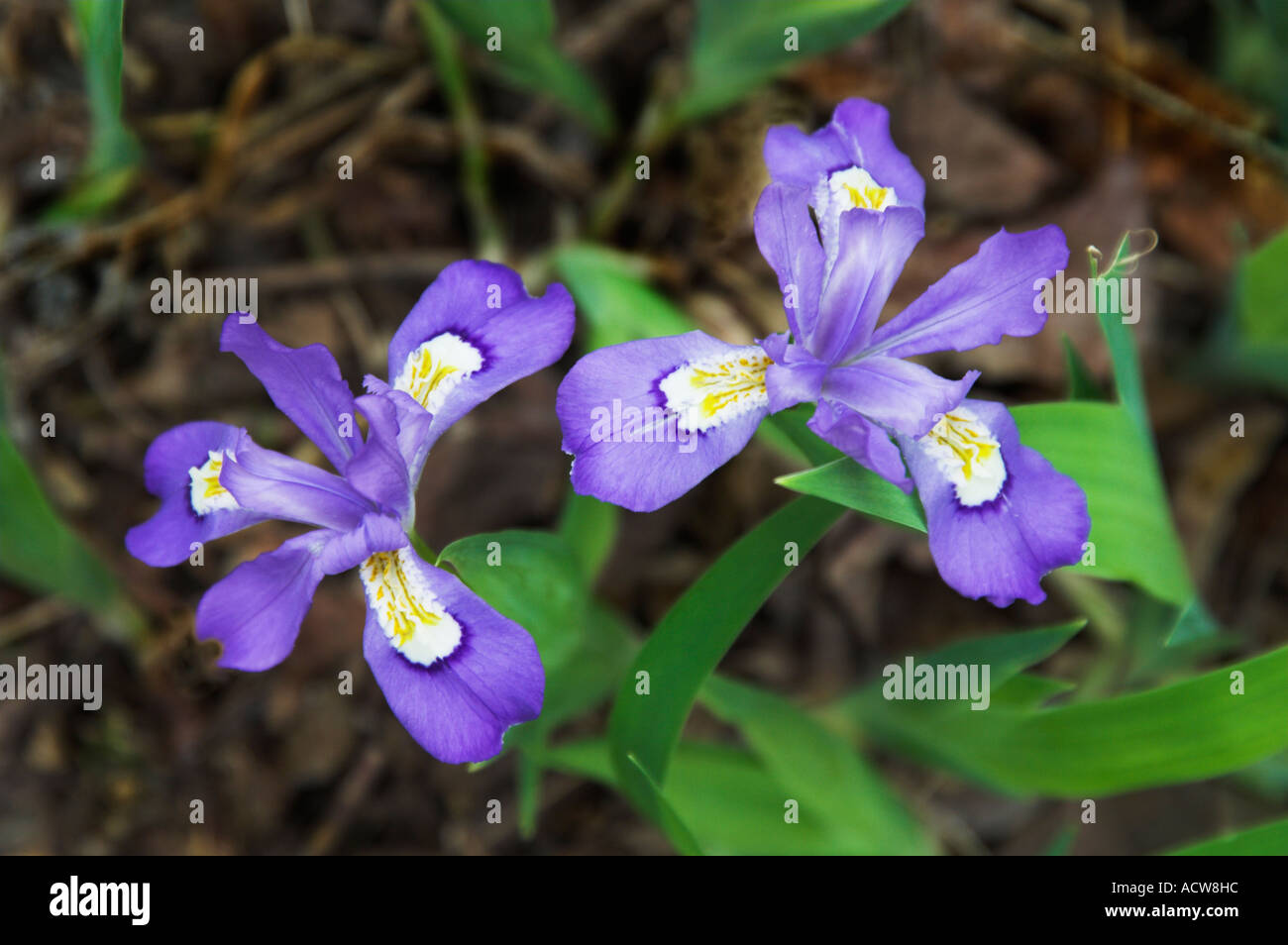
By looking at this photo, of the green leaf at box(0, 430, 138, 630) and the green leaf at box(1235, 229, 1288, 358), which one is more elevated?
the green leaf at box(1235, 229, 1288, 358)

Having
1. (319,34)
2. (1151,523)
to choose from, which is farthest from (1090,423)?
(319,34)

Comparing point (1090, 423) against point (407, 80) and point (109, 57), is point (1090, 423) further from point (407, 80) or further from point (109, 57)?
point (407, 80)

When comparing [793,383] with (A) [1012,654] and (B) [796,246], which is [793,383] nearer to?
(B) [796,246]

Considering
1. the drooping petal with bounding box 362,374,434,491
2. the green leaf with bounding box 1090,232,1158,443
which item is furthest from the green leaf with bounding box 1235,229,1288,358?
the drooping petal with bounding box 362,374,434,491

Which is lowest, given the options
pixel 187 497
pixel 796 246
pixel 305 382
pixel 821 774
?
pixel 821 774

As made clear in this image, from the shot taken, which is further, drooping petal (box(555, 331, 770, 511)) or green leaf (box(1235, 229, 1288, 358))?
green leaf (box(1235, 229, 1288, 358))

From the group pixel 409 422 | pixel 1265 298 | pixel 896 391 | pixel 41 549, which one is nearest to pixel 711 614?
pixel 896 391

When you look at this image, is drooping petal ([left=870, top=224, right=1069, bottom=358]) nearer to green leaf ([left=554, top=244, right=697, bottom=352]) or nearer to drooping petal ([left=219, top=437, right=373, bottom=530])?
green leaf ([left=554, top=244, right=697, bottom=352])
